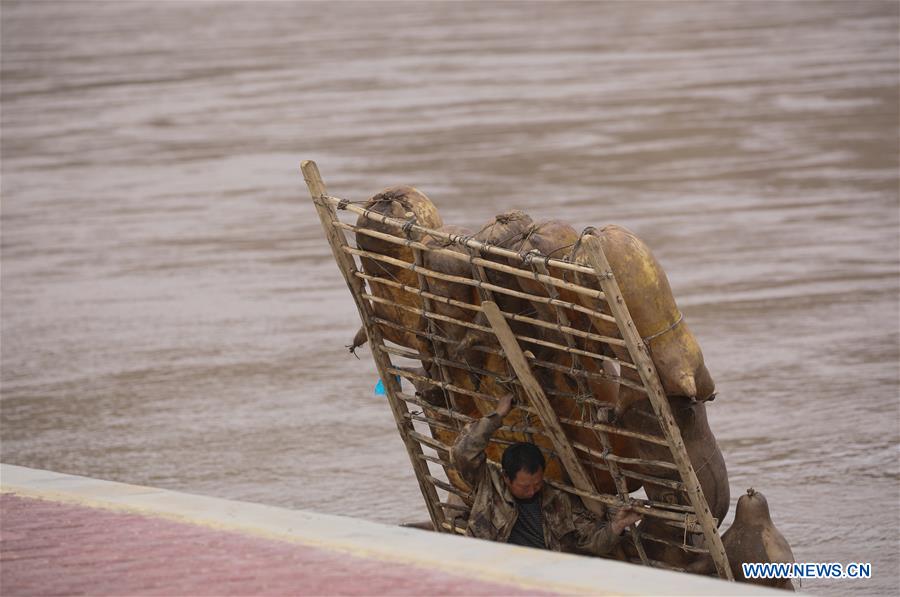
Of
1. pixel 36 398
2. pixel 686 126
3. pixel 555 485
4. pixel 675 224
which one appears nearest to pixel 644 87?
pixel 686 126

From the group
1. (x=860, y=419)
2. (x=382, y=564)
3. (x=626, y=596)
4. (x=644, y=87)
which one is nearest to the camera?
(x=626, y=596)

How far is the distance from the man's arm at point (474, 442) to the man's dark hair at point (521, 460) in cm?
10

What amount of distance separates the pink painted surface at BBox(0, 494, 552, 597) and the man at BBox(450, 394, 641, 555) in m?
1.00

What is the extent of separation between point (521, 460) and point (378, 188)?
10.9 m

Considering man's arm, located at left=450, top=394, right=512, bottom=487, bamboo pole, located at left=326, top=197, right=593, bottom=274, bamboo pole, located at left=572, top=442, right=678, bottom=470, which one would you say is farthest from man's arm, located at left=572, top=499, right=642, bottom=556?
bamboo pole, located at left=326, top=197, right=593, bottom=274

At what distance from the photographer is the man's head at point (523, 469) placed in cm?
560

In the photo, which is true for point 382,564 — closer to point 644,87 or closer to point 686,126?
point 686,126

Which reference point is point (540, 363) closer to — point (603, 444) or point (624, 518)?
point (603, 444)

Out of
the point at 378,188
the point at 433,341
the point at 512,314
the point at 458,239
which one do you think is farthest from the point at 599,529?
the point at 378,188

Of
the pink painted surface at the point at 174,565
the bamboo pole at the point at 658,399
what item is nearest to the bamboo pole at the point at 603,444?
the bamboo pole at the point at 658,399

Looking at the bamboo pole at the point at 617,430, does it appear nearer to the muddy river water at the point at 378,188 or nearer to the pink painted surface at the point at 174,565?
the pink painted surface at the point at 174,565

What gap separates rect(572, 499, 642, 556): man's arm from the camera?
5535 millimetres

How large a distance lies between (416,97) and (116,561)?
59.7 ft

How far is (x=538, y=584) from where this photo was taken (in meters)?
4.42
